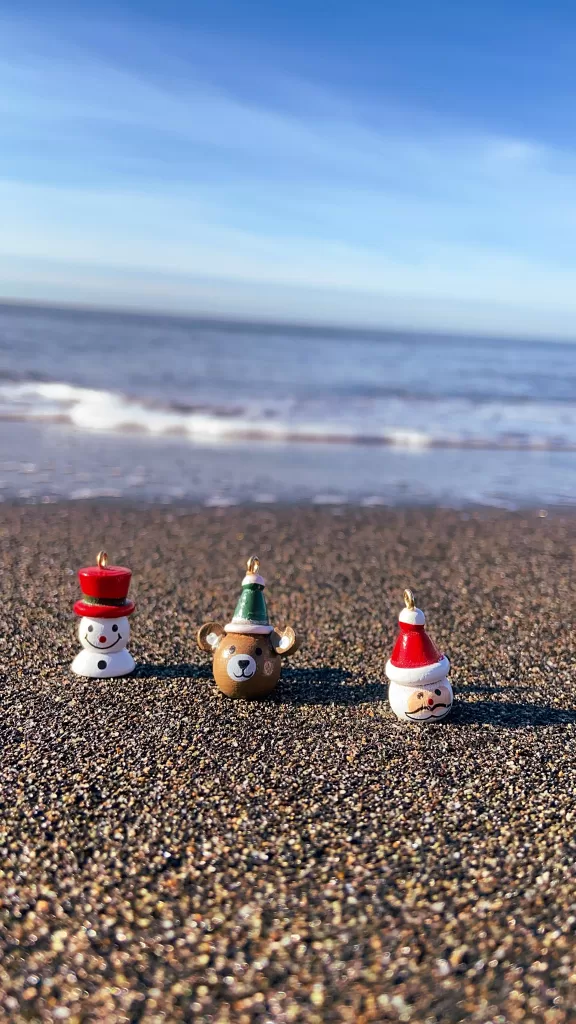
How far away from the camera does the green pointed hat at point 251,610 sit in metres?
Result: 4.07

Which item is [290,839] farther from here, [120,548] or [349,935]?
[120,548]

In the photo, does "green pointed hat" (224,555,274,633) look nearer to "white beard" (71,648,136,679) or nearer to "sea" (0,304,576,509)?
"white beard" (71,648,136,679)

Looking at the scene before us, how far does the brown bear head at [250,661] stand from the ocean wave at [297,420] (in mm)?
9221

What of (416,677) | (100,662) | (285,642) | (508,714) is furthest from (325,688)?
(100,662)

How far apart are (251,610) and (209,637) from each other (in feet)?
0.94

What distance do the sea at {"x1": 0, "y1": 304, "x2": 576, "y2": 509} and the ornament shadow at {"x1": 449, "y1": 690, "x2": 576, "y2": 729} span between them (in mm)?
4993

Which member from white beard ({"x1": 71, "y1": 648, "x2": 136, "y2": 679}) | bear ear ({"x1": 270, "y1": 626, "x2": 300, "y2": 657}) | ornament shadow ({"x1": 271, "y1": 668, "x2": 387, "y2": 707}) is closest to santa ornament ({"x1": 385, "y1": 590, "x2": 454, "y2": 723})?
ornament shadow ({"x1": 271, "y1": 668, "x2": 387, "y2": 707})

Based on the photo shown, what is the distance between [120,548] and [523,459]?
25.8 ft

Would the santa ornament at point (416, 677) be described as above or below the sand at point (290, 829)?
above

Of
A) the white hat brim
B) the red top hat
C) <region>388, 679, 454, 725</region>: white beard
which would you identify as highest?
the red top hat

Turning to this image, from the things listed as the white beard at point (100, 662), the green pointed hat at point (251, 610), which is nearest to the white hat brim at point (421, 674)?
the green pointed hat at point (251, 610)

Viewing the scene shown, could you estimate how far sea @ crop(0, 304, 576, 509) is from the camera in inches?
379

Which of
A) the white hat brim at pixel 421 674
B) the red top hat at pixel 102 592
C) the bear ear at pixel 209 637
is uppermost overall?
the red top hat at pixel 102 592

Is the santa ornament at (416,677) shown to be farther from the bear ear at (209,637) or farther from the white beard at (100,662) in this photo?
the white beard at (100,662)
